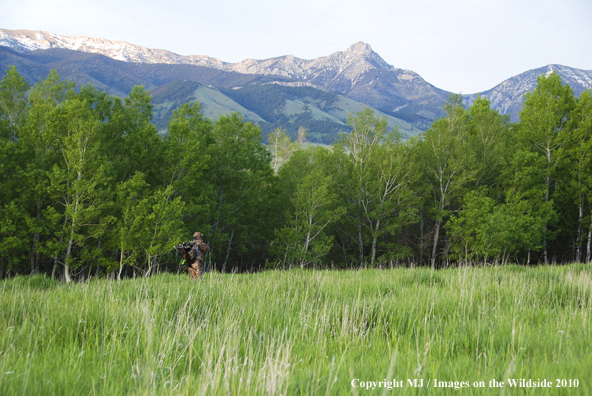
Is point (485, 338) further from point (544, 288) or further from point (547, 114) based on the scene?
point (547, 114)

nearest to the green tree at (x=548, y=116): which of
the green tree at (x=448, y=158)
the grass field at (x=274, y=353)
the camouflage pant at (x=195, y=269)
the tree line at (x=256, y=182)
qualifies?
the tree line at (x=256, y=182)

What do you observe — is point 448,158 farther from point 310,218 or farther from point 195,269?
point 195,269

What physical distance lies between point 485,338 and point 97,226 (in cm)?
2556

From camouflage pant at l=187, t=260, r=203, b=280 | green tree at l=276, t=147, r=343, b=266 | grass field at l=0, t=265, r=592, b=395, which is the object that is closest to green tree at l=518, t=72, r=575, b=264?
green tree at l=276, t=147, r=343, b=266

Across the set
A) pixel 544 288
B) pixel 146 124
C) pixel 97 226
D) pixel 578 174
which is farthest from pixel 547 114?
pixel 97 226

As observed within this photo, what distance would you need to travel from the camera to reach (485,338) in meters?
2.89

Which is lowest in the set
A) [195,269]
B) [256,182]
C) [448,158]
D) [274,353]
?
[195,269]

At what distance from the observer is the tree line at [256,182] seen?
23.0 m

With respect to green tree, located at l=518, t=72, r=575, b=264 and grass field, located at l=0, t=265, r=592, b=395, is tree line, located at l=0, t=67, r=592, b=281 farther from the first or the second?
grass field, located at l=0, t=265, r=592, b=395

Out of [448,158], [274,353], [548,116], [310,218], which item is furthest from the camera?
[448,158]

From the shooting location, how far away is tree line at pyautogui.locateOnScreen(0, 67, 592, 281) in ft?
75.6

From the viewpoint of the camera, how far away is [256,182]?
114 ft

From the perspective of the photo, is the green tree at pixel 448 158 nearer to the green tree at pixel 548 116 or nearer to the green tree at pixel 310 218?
the green tree at pixel 548 116

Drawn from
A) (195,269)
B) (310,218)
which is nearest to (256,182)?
(310,218)
